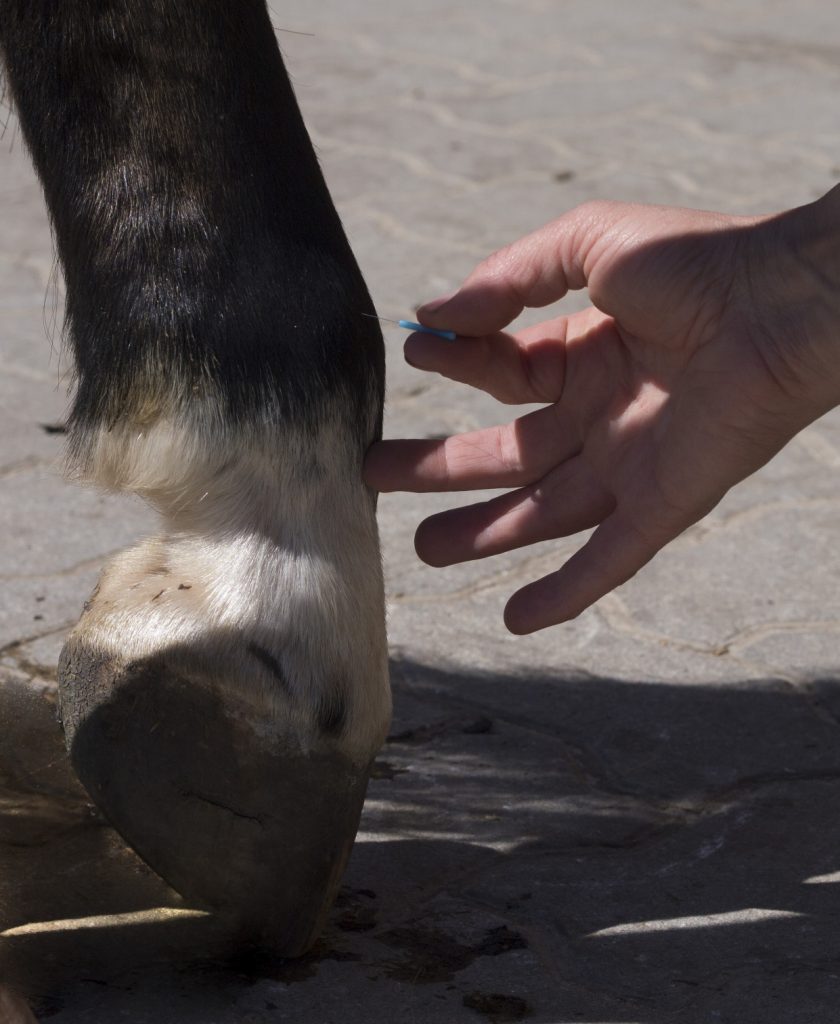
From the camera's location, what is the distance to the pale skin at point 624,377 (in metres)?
1.65

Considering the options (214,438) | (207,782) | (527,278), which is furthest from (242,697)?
(527,278)

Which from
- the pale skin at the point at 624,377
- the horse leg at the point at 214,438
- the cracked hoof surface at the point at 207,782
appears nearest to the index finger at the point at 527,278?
the pale skin at the point at 624,377

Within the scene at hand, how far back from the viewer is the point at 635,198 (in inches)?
179

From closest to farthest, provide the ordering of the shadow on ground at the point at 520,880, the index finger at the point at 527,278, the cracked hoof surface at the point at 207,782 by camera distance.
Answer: the cracked hoof surface at the point at 207,782 < the shadow on ground at the point at 520,880 < the index finger at the point at 527,278

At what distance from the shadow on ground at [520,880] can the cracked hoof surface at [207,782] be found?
0.40 feet

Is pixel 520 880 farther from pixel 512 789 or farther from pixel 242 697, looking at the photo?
pixel 242 697

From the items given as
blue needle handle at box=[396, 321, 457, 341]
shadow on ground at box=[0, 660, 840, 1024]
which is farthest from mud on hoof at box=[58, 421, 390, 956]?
blue needle handle at box=[396, 321, 457, 341]

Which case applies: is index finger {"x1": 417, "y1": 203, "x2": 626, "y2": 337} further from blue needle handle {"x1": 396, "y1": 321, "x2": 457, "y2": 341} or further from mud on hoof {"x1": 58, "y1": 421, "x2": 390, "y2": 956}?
mud on hoof {"x1": 58, "y1": 421, "x2": 390, "y2": 956}

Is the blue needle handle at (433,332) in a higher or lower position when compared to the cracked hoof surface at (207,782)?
higher

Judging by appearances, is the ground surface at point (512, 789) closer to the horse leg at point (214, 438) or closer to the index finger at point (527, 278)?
the horse leg at point (214, 438)

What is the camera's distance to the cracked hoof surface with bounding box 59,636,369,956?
1450mm

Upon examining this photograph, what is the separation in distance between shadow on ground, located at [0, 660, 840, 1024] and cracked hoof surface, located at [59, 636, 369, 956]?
0.40ft

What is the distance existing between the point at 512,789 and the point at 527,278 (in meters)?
0.64

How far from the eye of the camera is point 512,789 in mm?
2014
